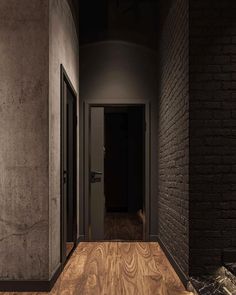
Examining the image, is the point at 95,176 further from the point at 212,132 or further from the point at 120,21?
the point at 212,132

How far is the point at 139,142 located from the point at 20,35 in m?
7.17

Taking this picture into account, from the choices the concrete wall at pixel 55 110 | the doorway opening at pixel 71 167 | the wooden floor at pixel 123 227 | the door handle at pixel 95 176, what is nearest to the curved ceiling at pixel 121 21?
the doorway opening at pixel 71 167

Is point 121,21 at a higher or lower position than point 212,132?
higher

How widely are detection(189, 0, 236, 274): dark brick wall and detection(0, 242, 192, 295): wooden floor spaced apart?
429 mm

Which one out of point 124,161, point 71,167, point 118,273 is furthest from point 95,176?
point 124,161

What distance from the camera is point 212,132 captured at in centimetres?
397

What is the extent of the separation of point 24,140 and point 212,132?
1587mm

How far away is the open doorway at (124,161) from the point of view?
10.8 metres

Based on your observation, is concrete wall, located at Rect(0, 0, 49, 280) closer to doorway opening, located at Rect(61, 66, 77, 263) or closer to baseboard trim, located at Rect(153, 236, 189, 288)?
baseboard trim, located at Rect(153, 236, 189, 288)

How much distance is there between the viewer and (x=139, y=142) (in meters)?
10.9

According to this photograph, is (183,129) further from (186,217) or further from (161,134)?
(161,134)

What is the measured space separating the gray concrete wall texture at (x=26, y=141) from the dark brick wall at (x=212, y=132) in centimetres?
123

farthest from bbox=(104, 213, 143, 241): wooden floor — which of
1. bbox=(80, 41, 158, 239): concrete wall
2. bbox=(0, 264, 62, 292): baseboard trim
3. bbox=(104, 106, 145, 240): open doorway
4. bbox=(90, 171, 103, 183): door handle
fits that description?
bbox=(0, 264, 62, 292): baseboard trim

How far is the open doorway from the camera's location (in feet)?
35.5
